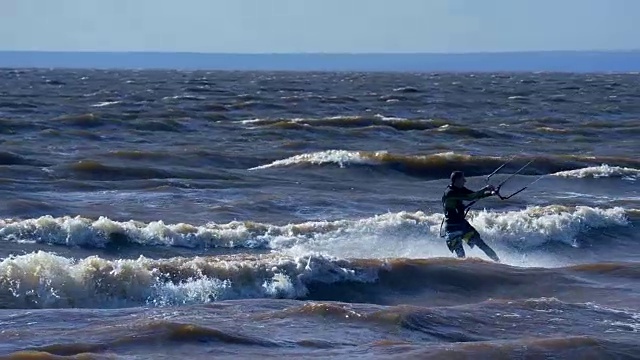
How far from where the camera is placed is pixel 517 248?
2309 cm

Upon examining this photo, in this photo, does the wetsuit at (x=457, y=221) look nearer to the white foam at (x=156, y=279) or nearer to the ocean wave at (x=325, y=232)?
the white foam at (x=156, y=279)

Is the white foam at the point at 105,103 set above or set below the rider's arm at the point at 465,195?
below

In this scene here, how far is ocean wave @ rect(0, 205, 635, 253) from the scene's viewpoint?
21.5 metres

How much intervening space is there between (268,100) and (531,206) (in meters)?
41.1

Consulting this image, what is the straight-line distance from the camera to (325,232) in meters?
22.6

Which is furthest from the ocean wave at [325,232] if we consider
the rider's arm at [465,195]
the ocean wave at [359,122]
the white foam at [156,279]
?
the ocean wave at [359,122]

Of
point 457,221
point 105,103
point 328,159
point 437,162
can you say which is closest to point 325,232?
point 457,221

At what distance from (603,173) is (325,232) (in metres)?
13.1

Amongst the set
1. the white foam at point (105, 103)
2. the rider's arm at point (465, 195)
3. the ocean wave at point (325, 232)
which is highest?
the rider's arm at point (465, 195)

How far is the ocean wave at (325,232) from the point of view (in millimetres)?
21453

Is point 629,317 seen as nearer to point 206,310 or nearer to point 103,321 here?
point 206,310

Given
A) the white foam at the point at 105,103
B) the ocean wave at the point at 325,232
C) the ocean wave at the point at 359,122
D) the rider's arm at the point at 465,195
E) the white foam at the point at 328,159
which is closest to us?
the rider's arm at the point at 465,195

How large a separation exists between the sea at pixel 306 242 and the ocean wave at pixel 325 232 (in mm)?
50

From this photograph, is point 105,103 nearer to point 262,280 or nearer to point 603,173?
point 603,173
